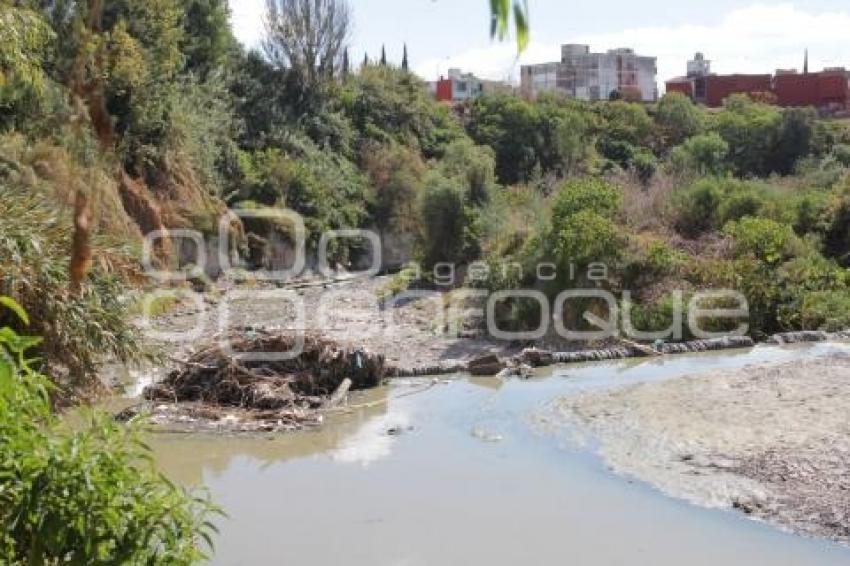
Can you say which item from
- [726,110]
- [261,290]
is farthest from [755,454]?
[726,110]

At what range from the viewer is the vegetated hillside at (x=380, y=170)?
9.27m

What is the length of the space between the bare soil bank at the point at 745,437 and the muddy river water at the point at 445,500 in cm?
34

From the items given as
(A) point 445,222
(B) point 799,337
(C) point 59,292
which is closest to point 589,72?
(A) point 445,222

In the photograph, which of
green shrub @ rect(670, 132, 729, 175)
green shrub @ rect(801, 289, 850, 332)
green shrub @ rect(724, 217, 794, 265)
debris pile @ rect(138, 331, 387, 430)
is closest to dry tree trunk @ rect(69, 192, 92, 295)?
debris pile @ rect(138, 331, 387, 430)

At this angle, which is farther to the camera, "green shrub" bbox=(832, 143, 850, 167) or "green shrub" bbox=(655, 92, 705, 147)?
"green shrub" bbox=(655, 92, 705, 147)

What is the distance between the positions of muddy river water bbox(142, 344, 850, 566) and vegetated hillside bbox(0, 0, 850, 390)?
2.19 metres

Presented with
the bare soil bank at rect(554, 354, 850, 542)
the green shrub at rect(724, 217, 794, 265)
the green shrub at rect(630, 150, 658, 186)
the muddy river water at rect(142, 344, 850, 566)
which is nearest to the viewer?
the muddy river water at rect(142, 344, 850, 566)

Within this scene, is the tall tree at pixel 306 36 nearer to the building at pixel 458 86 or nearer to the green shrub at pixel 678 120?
the green shrub at pixel 678 120

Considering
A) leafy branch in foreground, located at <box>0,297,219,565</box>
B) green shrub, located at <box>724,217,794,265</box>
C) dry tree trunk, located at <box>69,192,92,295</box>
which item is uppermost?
dry tree trunk, located at <box>69,192,92,295</box>

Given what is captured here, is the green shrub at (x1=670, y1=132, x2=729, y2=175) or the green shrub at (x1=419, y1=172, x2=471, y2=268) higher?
the green shrub at (x1=670, y1=132, x2=729, y2=175)

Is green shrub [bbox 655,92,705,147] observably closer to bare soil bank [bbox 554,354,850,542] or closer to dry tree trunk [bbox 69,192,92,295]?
bare soil bank [bbox 554,354,850,542]

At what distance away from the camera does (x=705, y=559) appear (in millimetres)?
7523

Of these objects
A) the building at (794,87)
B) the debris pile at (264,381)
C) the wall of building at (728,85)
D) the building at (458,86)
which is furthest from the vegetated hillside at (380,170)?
the building at (458,86)

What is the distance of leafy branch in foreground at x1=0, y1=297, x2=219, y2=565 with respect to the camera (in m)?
3.33
